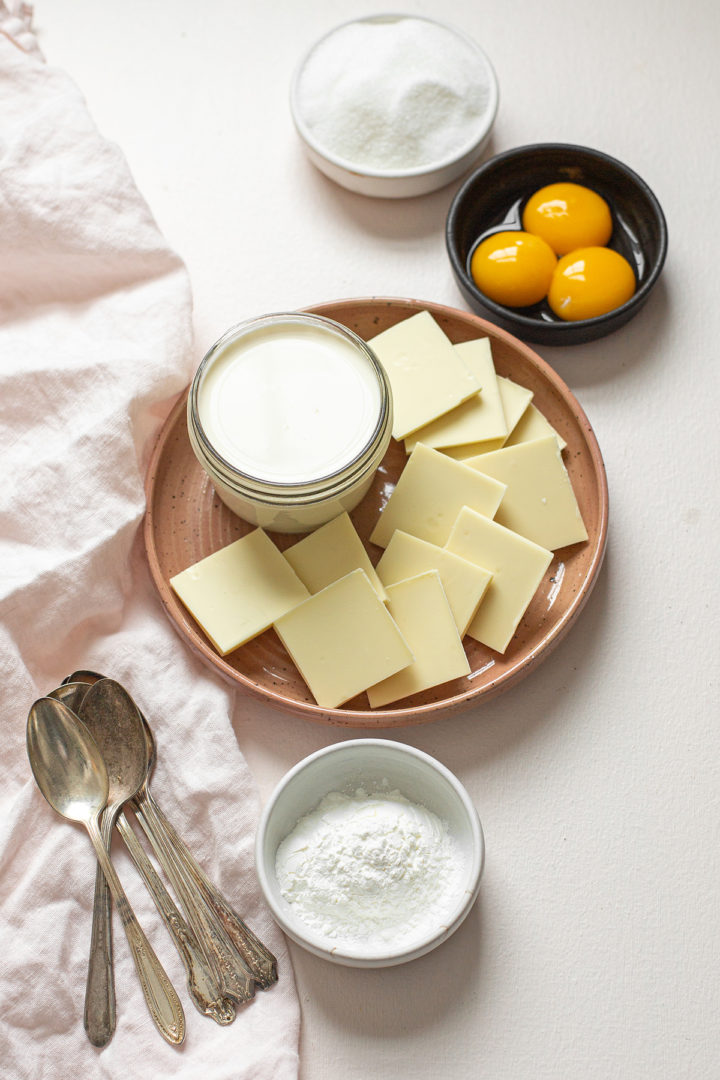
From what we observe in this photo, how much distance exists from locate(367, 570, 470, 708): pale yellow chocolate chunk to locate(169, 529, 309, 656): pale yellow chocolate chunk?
0.13 metres

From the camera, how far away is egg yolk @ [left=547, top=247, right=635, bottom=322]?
1.38 metres

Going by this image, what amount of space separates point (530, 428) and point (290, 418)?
33 centimetres

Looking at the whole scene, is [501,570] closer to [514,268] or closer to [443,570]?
[443,570]

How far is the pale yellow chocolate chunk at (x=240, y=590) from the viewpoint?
4.06 feet

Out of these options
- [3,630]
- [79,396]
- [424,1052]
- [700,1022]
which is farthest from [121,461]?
[700,1022]

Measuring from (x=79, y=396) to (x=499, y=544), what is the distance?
564 mm

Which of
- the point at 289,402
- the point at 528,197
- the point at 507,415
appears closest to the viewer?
the point at 289,402

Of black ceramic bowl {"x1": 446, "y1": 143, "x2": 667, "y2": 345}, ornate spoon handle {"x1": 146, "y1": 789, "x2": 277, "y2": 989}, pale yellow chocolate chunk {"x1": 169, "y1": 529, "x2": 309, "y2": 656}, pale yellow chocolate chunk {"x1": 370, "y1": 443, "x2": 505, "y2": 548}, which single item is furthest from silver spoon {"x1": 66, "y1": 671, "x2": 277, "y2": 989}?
black ceramic bowl {"x1": 446, "y1": 143, "x2": 667, "y2": 345}

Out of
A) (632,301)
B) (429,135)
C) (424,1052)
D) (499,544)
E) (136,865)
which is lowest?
(424,1052)

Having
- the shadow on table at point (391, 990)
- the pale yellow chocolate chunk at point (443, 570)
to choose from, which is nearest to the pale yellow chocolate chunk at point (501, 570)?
the pale yellow chocolate chunk at point (443, 570)

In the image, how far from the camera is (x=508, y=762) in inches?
50.6

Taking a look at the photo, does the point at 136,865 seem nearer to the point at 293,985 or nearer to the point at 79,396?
the point at 293,985

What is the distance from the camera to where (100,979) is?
1168 millimetres

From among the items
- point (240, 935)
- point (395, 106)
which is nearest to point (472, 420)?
point (395, 106)
